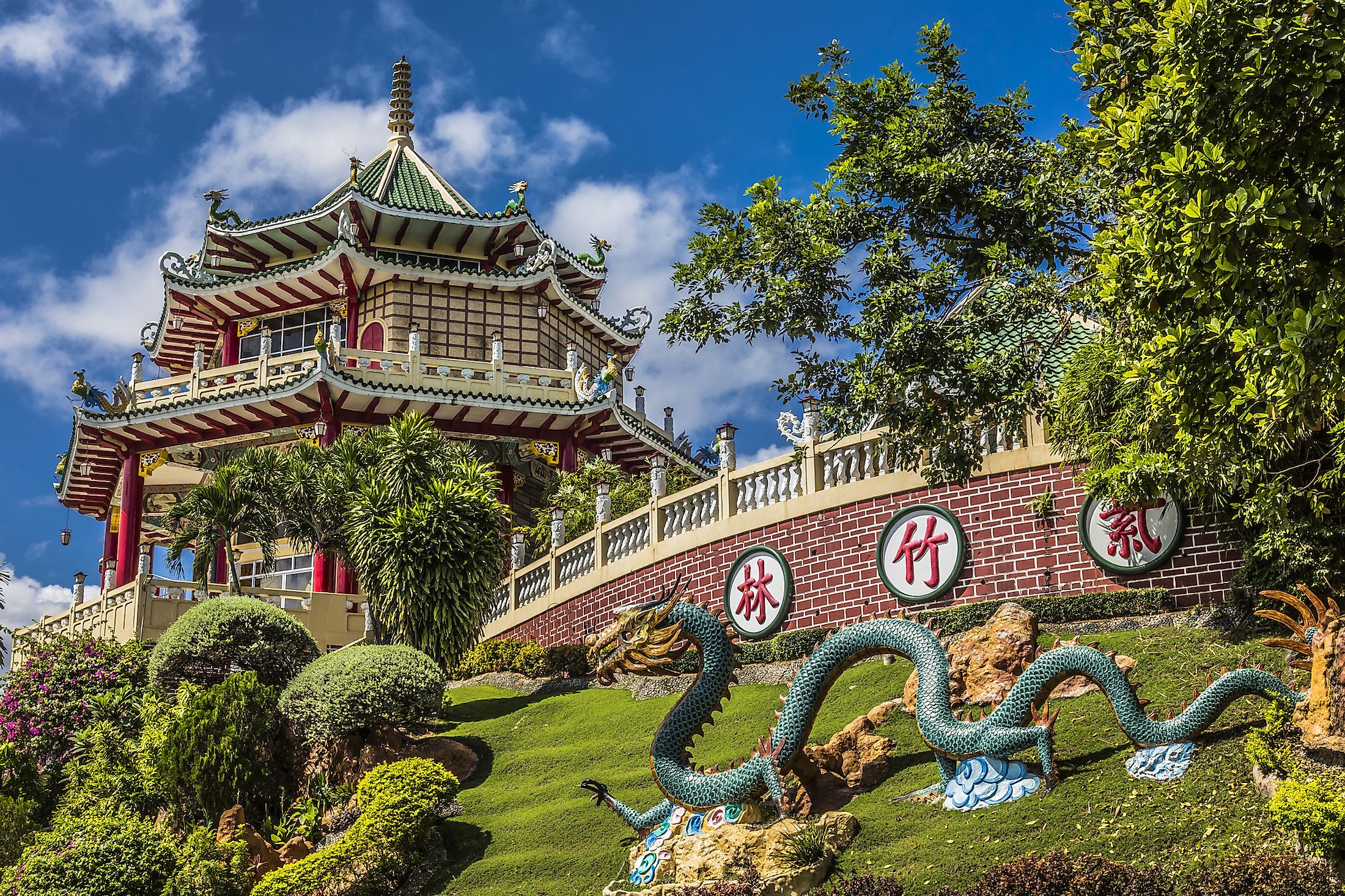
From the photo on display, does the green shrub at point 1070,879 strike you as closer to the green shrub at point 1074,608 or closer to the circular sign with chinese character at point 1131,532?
the green shrub at point 1074,608

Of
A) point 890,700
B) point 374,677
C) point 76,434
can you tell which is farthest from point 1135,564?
point 76,434

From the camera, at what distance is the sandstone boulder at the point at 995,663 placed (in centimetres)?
1712

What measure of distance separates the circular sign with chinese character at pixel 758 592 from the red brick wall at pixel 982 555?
6.1 inches

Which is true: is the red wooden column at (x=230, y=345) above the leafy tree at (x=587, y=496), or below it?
above

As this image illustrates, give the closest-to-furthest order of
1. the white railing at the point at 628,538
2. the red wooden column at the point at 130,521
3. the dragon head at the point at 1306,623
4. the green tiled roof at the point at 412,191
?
the dragon head at the point at 1306,623
the white railing at the point at 628,538
the red wooden column at the point at 130,521
the green tiled roof at the point at 412,191

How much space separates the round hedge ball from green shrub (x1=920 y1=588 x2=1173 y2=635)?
993 centimetres

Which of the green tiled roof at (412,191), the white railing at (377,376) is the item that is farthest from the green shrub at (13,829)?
the green tiled roof at (412,191)

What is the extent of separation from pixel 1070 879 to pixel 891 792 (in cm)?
352

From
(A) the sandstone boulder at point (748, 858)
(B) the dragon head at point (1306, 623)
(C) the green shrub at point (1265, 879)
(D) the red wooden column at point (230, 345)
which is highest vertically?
(D) the red wooden column at point (230, 345)

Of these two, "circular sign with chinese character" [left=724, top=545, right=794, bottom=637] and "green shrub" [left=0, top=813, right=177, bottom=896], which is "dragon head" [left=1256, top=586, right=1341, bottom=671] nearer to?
"circular sign with chinese character" [left=724, top=545, right=794, bottom=637]

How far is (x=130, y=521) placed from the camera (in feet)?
121

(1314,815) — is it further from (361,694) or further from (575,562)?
(575,562)

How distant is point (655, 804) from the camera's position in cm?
1675

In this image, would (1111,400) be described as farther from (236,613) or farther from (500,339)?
(500,339)
